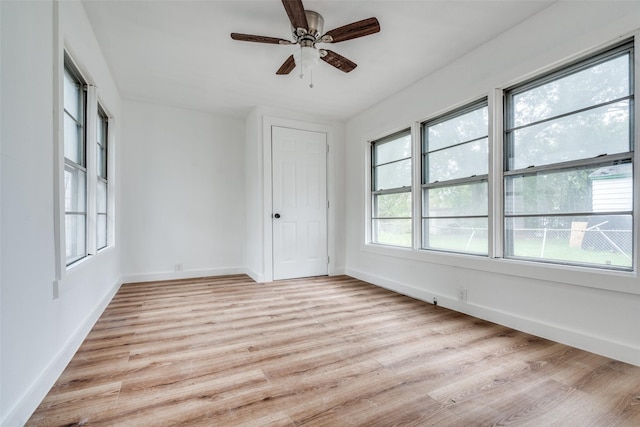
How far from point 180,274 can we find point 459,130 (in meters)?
4.23

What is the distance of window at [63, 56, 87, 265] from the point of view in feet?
7.14

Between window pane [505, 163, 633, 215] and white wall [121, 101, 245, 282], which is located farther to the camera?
white wall [121, 101, 245, 282]

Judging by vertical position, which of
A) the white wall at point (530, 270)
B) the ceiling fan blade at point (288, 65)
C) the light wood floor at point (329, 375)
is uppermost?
the ceiling fan blade at point (288, 65)

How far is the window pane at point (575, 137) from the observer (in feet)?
6.57

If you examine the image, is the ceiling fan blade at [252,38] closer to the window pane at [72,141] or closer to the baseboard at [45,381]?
the window pane at [72,141]

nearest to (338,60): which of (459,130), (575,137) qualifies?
(459,130)

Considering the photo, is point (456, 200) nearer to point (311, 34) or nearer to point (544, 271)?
point (544, 271)

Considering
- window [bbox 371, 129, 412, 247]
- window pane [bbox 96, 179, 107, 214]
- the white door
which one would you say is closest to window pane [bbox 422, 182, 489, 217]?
window [bbox 371, 129, 412, 247]

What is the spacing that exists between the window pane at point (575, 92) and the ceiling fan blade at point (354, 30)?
1.46 metres

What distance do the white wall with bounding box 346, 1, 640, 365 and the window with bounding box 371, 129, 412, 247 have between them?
10.6 inches

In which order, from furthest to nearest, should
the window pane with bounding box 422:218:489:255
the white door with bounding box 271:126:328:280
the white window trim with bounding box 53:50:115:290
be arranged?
the white door with bounding box 271:126:328:280
the window pane with bounding box 422:218:489:255
the white window trim with bounding box 53:50:115:290

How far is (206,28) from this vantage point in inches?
98.2

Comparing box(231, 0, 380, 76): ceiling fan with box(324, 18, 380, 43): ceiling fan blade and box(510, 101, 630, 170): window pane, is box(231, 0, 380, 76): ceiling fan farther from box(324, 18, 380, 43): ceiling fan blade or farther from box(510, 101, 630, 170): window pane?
box(510, 101, 630, 170): window pane

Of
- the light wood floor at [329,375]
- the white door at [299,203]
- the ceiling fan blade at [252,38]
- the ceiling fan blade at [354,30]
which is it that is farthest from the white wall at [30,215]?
the white door at [299,203]
